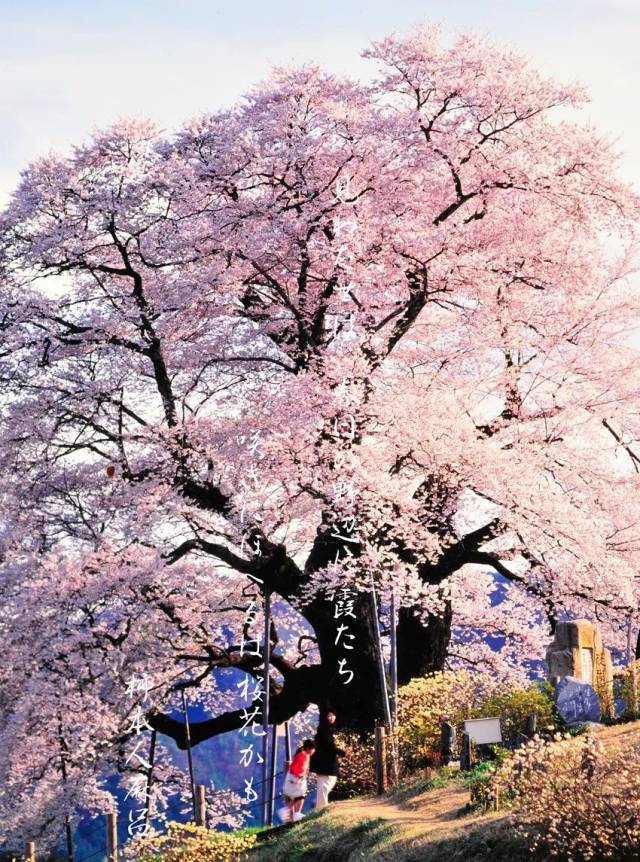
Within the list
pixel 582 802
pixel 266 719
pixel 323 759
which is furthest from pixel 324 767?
pixel 582 802

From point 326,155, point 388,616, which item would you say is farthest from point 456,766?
point 326,155

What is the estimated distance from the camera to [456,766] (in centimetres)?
1628

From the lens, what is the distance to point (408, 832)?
13.3 m

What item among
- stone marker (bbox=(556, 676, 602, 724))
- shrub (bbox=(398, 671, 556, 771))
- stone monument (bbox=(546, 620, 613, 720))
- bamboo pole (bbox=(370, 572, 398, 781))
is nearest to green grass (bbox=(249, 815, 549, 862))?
shrub (bbox=(398, 671, 556, 771))

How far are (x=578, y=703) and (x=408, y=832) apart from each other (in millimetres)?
4549

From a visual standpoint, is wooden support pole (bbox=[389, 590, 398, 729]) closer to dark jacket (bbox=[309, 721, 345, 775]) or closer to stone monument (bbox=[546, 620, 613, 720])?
dark jacket (bbox=[309, 721, 345, 775])

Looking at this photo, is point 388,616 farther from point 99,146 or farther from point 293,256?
point 99,146

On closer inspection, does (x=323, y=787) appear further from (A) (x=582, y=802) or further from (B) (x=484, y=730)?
(A) (x=582, y=802)

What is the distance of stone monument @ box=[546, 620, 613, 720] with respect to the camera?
17469mm

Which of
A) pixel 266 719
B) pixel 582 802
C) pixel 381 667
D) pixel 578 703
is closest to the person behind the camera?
pixel 582 802

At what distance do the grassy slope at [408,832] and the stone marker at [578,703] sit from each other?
756 millimetres

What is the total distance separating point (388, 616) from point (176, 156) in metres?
10.3

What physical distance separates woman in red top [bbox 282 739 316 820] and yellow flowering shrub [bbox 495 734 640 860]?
593cm

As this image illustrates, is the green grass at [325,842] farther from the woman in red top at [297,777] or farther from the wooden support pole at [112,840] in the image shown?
the wooden support pole at [112,840]
